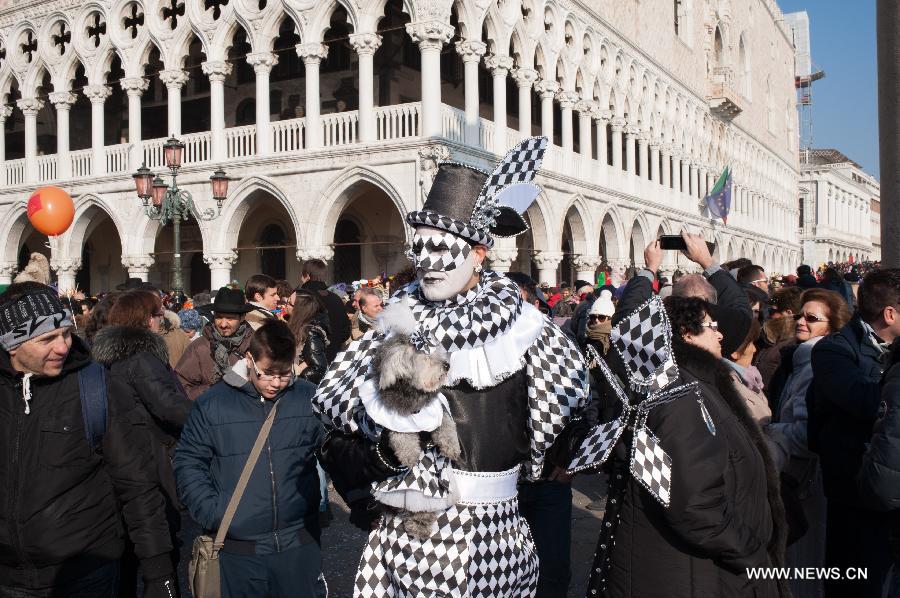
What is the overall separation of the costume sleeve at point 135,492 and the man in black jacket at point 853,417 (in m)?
2.52

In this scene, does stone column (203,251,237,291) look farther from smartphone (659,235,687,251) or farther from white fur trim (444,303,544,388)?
white fur trim (444,303,544,388)

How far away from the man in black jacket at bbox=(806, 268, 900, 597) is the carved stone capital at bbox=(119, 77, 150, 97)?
54.8ft

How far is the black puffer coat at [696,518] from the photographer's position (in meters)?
2.07

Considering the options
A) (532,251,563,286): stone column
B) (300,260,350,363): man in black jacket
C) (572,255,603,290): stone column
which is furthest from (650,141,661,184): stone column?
(300,260,350,363): man in black jacket

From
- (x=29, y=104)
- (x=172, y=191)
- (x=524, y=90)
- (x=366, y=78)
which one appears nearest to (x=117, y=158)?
(x=29, y=104)

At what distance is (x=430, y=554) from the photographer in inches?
86.4

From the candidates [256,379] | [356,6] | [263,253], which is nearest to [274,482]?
[256,379]

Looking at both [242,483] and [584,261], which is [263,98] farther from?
[242,483]

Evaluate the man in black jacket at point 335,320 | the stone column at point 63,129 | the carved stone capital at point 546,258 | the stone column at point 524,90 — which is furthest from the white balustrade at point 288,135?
the man in black jacket at point 335,320

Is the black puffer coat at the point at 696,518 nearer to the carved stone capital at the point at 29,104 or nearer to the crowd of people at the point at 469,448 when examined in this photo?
the crowd of people at the point at 469,448

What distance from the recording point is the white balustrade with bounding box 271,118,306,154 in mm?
15164

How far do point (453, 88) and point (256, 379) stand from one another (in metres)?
16.8

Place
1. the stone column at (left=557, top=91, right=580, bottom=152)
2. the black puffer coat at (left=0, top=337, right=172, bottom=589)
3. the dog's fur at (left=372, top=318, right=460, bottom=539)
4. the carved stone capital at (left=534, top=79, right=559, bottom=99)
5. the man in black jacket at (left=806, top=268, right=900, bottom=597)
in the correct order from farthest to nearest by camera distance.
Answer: the stone column at (left=557, top=91, right=580, bottom=152), the carved stone capital at (left=534, top=79, right=559, bottom=99), the man in black jacket at (left=806, top=268, right=900, bottom=597), the black puffer coat at (left=0, top=337, right=172, bottom=589), the dog's fur at (left=372, top=318, right=460, bottom=539)

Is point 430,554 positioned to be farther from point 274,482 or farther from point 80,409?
point 80,409
